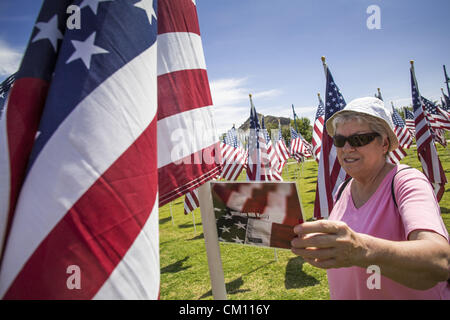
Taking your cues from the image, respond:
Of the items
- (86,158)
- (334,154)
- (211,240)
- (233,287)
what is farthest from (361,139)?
(233,287)

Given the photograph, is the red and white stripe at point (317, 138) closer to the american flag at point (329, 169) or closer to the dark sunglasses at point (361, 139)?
the american flag at point (329, 169)

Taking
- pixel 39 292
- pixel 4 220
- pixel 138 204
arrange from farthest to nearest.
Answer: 1. pixel 138 204
2. pixel 4 220
3. pixel 39 292

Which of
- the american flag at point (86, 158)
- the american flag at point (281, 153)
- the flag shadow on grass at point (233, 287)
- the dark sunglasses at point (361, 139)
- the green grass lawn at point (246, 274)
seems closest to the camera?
the american flag at point (86, 158)

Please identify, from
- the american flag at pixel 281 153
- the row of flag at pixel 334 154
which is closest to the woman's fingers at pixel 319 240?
the row of flag at pixel 334 154

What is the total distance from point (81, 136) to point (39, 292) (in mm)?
564

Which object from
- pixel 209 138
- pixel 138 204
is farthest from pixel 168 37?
pixel 138 204

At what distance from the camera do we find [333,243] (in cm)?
100

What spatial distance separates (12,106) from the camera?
3.51 ft

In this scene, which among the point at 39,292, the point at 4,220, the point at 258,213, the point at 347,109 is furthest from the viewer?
the point at 347,109

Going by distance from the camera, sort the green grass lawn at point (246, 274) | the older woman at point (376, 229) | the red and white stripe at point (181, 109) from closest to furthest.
A: the older woman at point (376, 229), the red and white stripe at point (181, 109), the green grass lawn at point (246, 274)

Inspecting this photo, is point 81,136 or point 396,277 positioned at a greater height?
point 81,136

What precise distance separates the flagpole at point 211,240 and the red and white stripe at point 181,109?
0.10m

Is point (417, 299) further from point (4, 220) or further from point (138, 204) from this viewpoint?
point (4, 220)

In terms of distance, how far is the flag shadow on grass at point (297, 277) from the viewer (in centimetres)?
569
